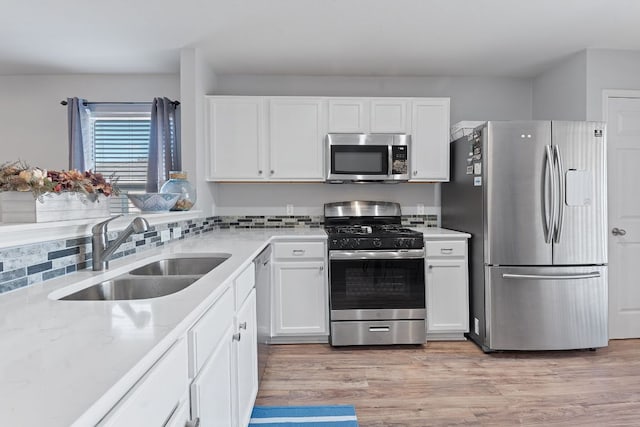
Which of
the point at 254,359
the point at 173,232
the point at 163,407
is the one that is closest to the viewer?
the point at 163,407

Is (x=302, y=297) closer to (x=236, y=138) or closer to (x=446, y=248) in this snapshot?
(x=446, y=248)

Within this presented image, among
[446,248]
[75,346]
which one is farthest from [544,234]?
[75,346]

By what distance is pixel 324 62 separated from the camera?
11.0 ft

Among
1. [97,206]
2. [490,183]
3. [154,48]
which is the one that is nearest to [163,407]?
[97,206]

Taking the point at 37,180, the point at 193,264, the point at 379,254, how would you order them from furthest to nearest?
1. the point at 379,254
2. the point at 193,264
3. the point at 37,180

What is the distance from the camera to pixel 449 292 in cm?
308

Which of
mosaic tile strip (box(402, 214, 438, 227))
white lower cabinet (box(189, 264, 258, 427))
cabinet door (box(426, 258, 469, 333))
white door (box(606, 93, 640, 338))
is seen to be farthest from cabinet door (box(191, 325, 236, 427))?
white door (box(606, 93, 640, 338))

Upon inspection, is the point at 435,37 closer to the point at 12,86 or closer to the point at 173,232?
the point at 173,232

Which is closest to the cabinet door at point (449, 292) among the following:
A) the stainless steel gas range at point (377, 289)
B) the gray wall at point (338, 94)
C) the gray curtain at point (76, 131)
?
the stainless steel gas range at point (377, 289)

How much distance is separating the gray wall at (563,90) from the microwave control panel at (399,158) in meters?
1.47

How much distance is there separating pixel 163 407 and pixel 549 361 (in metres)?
2.86

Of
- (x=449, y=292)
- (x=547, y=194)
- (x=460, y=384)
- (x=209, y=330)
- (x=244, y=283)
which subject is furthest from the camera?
(x=449, y=292)

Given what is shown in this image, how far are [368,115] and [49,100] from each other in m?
3.20

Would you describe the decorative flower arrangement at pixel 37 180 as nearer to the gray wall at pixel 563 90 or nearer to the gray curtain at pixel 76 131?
the gray curtain at pixel 76 131
